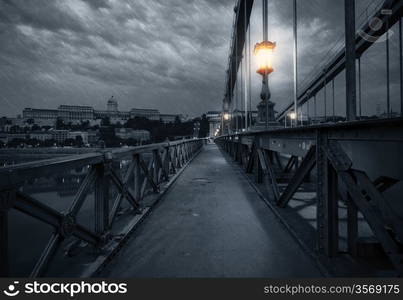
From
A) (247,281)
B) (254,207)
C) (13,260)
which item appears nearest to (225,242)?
(247,281)

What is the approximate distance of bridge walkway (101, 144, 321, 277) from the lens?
2.51 meters

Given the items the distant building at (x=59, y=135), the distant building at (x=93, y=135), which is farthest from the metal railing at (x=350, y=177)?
the distant building at (x=59, y=135)

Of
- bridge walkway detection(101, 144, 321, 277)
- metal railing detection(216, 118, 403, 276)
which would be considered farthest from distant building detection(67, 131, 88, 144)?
metal railing detection(216, 118, 403, 276)

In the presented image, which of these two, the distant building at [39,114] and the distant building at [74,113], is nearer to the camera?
the distant building at [39,114]

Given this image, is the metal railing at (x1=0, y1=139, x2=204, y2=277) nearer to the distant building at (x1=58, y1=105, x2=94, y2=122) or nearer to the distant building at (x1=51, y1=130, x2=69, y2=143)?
the distant building at (x1=51, y1=130, x2=69, y2=143)

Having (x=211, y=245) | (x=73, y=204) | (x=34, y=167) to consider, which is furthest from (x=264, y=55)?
(x=34, y=167)

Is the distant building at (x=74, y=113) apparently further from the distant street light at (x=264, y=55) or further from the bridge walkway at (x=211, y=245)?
the bridge walkway at (x=211, y=245)

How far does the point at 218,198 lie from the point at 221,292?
3.56m

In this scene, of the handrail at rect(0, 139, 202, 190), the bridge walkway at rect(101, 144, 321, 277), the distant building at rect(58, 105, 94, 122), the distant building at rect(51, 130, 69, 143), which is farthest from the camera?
the distant building at rect(58, 105, 94, 122)

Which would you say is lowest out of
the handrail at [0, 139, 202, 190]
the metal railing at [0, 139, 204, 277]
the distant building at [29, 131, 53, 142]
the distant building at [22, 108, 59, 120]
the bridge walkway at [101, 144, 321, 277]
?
the bridge walkway at [101, 144, 321, 277]

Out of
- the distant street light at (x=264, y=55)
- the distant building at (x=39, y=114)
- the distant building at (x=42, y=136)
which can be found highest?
the distant building at (x=39, y=114)

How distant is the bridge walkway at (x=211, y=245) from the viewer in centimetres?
251

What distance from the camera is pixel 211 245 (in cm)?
311

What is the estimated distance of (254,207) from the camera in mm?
4891
